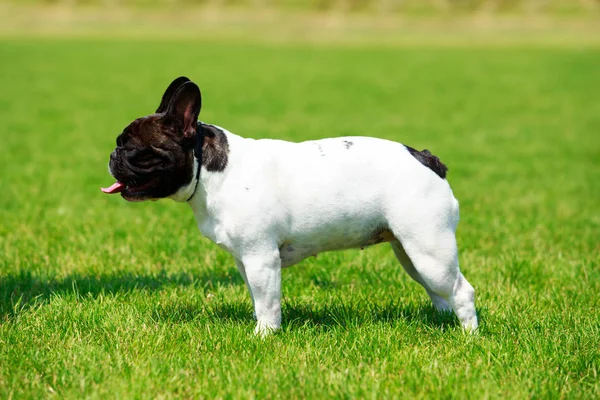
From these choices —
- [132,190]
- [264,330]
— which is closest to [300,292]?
[264,330]

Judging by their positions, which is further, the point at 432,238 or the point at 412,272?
the point at 412,272

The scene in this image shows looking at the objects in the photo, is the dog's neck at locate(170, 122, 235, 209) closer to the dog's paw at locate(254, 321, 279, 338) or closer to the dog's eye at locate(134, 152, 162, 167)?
the dog's eye at locate(134, 152, 162, 167)

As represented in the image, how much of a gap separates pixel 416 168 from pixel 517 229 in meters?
3.69

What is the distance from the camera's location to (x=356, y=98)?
2016 cm

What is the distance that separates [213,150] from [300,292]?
1603mm

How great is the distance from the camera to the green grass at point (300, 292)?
12.1 ft

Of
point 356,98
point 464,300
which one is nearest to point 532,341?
point 464,300

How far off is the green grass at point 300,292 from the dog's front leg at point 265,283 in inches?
4.5

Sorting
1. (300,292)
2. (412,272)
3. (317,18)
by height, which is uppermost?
(412,272)

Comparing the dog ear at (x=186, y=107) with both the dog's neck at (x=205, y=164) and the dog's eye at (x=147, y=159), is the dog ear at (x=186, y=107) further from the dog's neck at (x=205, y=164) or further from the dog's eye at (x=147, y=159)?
the dog's eye at (x=147, y=159)

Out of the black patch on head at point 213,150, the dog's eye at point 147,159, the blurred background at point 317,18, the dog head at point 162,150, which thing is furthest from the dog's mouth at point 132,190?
the blurred background at point 317,18

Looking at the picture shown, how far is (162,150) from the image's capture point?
13.1ft

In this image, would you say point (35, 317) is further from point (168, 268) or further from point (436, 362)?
point (436, 362)

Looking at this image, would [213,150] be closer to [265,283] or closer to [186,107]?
[186,107]
